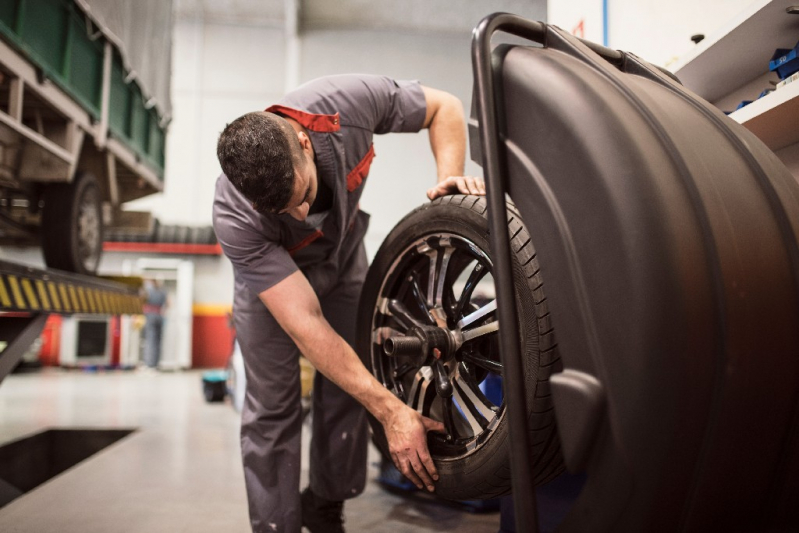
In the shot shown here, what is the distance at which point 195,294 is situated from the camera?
9.91 meters

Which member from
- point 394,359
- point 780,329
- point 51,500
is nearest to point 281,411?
point 394,359

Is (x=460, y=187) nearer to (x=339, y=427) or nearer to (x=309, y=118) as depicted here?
(x=309, y=118)

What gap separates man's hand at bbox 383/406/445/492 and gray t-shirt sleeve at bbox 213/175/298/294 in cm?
45

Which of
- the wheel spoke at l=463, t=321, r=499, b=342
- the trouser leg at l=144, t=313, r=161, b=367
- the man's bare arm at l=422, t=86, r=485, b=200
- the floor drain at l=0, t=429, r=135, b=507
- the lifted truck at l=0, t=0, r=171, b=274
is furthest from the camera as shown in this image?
the trouser leg at l=144, t=313, r=161, b=367

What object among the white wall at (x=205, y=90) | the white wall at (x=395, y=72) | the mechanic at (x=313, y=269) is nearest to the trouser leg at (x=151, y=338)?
the white wall at (x=205, y=90)

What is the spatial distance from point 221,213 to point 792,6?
1529 millimetres

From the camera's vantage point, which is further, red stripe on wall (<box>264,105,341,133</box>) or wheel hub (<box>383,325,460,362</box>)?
red stripe on wall (<box>264,105,341,133</box>)

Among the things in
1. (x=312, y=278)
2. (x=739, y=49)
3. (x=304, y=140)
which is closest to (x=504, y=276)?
(x=304, y=140)

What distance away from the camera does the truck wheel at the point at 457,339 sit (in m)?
0.93

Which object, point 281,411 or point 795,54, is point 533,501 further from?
point 795,54

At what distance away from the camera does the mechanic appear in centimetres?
118

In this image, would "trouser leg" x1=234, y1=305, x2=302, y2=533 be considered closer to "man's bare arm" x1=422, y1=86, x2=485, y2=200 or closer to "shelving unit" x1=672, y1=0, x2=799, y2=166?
"man's bare arm" x1=422, y1=86, x2=485, y2=200

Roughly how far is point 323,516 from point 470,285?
0.91 meters

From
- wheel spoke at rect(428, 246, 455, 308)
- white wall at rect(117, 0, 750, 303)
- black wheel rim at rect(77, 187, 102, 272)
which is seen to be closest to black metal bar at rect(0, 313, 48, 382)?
black wheel rim at rect(77, 187, 102, 272)
